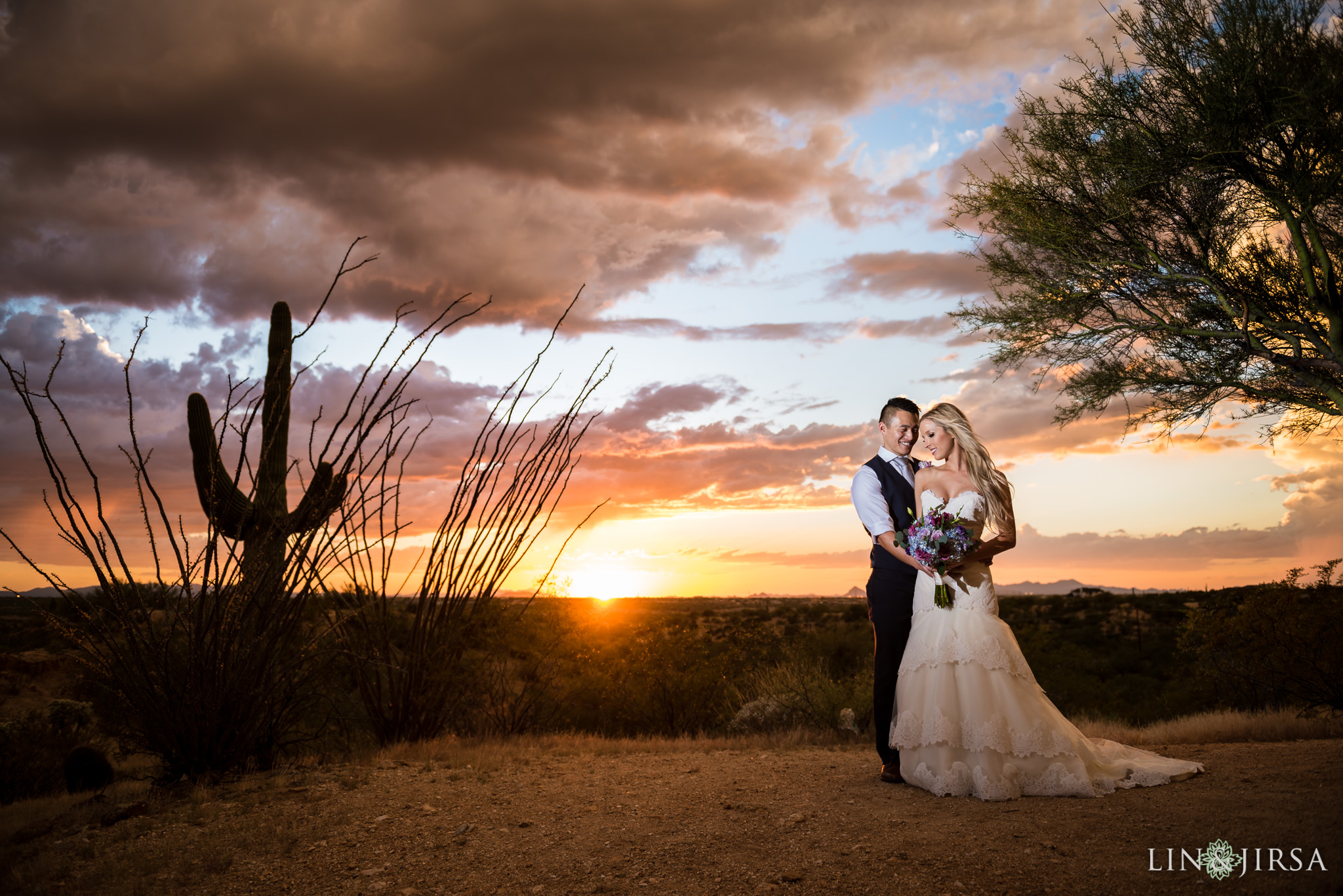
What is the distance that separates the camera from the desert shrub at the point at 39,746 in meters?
6.98

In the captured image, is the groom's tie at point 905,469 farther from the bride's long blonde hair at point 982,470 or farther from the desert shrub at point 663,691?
the desert shrub at point 663,691

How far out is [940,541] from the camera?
444cm

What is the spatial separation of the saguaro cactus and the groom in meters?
3.50

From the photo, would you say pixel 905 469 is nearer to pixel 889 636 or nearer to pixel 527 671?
pixel 889 636

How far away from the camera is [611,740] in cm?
712

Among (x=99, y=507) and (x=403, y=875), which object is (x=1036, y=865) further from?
(x=99, y=507)

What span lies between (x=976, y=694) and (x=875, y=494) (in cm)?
128

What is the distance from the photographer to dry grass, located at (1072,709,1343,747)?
661 cm

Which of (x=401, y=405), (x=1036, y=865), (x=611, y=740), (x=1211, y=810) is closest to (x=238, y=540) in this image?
(x=401, y=405)

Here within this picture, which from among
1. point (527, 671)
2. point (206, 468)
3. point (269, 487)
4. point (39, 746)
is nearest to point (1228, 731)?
point (527, 671)

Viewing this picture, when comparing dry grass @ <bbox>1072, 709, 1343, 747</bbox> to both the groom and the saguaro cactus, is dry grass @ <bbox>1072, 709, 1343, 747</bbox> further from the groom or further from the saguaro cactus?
the saguaro cactus

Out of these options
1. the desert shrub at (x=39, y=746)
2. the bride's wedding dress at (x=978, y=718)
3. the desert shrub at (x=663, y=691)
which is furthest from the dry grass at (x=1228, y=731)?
the desert shrub at (x=39, y=746)

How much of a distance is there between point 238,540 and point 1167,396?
14.5 metres

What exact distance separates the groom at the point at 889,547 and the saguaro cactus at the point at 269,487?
3.50m
